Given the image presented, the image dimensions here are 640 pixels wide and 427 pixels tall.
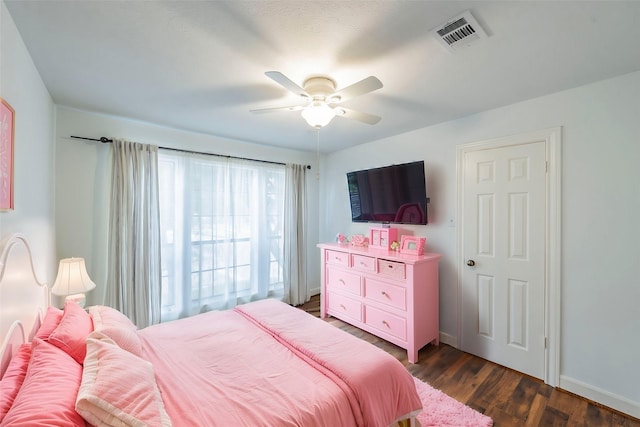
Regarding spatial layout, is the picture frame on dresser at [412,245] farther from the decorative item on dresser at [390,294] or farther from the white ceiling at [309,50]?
the white ceiling at [309,50]

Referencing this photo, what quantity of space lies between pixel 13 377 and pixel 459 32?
2.56 metres

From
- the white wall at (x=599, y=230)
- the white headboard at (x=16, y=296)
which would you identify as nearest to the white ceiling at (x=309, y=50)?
the white wall at (x=599, y=230)

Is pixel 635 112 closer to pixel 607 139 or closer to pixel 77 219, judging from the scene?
pixel 607 139

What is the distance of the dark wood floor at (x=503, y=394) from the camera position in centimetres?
181

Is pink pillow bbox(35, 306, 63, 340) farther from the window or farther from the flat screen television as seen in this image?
the flat screen television

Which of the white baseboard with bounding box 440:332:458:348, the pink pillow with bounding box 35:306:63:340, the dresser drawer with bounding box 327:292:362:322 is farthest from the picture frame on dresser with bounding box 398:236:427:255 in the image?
the pink pillow with bounding box 35:306:63:340

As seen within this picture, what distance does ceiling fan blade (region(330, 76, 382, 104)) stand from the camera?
1470mm

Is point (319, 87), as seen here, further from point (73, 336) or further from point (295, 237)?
point (295, 237)

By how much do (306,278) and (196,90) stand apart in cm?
299

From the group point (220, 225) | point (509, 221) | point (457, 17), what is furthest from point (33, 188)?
point (509, 221)

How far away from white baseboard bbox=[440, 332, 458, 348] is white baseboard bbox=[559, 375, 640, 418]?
83 cm

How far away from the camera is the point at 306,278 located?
4160mm

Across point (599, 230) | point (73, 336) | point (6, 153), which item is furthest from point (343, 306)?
point (6, 153)

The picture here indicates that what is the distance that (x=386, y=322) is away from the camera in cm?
278
